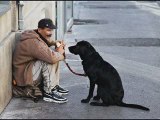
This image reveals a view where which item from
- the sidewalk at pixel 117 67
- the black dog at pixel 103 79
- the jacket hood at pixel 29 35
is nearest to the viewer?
the sidewalk at pixel 117 67

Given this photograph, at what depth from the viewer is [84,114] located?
6605mm

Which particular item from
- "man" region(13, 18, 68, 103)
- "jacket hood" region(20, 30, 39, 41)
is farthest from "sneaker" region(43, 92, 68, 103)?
"jacket hood" region(20, 30, 39, 41)

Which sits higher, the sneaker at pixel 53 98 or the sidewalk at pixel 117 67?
the sneaker at pixel 53 98

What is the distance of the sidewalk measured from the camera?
6.67 metres

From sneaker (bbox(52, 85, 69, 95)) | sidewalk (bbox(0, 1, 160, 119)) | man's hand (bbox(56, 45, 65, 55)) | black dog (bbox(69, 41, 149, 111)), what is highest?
man's hand (bbox(56, 45, 65, 55))

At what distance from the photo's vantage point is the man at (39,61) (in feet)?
23.1

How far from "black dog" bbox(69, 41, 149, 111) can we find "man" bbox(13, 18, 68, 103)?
0.35 meters

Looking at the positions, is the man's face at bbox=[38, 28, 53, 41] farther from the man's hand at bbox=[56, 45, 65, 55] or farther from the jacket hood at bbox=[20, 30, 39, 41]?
the man's hand at bbox=[56, 45, 65, 55]

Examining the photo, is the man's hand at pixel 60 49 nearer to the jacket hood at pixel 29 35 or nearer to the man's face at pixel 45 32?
the man's face at pixel 45 32

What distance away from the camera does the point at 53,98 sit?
23.5ft

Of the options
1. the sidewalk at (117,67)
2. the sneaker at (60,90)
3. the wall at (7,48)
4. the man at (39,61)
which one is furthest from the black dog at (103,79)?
the wall at (7,48)

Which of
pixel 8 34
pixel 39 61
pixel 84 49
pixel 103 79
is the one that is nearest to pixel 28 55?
pixel 39 61

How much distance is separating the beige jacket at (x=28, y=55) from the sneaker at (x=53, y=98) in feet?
0.94

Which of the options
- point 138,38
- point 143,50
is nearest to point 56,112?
point 143,50
